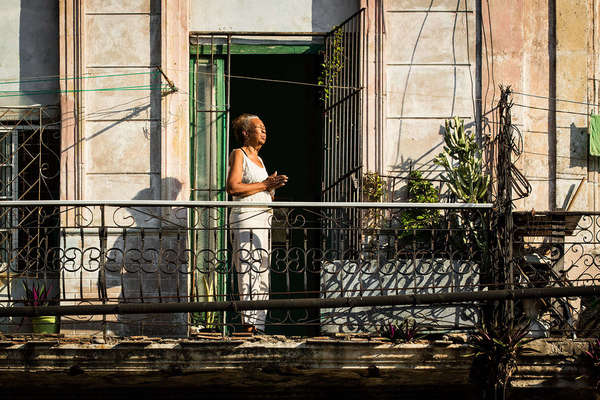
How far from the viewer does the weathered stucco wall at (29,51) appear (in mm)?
9445

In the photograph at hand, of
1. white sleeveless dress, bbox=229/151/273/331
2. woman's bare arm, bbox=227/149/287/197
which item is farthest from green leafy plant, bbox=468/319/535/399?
woman's bare arm, bbox=227/149/287/197

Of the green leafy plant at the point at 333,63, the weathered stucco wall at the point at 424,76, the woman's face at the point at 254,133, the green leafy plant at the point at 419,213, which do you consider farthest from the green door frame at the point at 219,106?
the green leafy plant at the point at 419,213

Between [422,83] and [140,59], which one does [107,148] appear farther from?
[422,83]

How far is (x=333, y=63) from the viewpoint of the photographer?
9.20 metres

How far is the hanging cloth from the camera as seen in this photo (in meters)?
9.29

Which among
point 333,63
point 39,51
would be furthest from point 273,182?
point 39,51

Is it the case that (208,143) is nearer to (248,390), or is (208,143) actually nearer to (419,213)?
(419,213)

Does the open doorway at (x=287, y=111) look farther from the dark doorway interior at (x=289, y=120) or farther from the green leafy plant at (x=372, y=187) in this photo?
the green leafy plant at (x=372, y=187)

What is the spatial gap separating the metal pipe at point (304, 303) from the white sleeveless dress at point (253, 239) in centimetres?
44

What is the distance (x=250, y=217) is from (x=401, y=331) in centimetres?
178

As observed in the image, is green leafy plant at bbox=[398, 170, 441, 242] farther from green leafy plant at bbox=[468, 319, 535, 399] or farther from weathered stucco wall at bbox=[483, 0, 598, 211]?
green leafy plant at bbox=[468, 319, 535, 399]

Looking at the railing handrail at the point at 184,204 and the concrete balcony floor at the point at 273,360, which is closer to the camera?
the railing handrail at the point at 184,204

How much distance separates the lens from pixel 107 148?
922 centimetres

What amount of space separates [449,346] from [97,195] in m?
4.21
